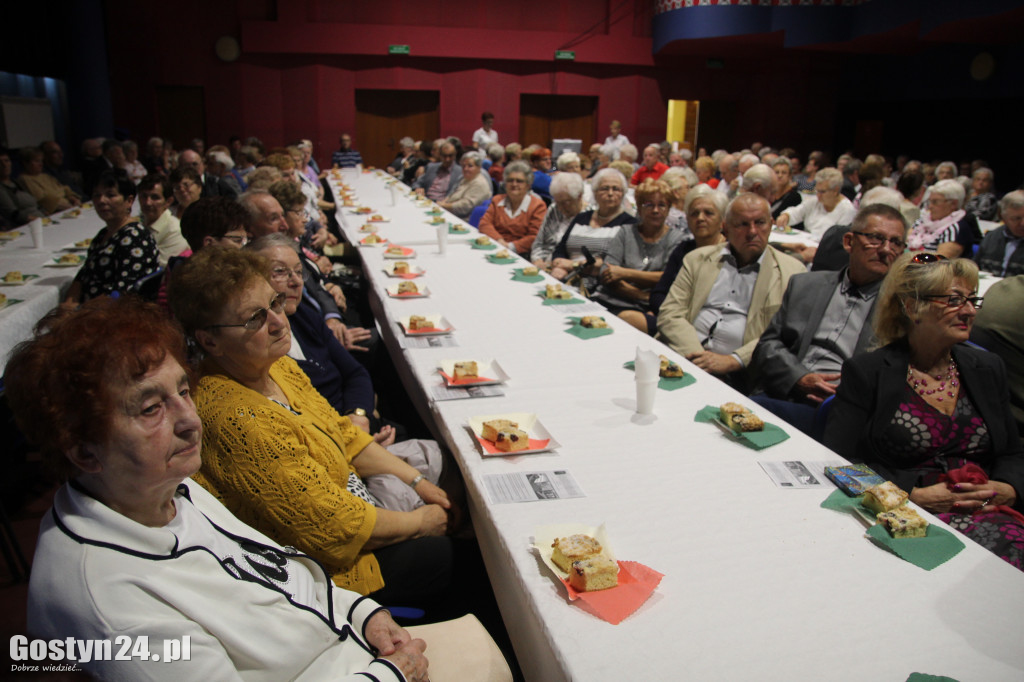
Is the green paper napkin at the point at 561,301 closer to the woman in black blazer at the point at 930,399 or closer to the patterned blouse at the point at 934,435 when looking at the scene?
the woman in black blazer at the point at 930,399

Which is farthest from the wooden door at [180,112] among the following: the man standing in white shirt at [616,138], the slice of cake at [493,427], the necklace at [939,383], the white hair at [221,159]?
the necklace at [939,383]

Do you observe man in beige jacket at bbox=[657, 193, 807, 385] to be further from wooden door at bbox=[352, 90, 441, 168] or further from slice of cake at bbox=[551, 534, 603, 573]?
wooden door at bbox=[352, 90, 441, 168]

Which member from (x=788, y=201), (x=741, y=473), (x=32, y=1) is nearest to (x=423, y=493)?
(x=741, y=473)

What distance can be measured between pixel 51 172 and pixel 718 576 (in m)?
10.1

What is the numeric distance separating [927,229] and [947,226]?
0.24m

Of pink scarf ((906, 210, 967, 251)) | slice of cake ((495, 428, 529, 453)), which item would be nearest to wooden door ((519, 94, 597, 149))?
pink scarf ((906, 210, 967, 251))

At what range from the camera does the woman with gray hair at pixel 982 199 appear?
7.68 meters

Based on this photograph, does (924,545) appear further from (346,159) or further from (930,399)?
(346,159)

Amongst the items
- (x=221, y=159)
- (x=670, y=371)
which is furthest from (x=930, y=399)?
(x=221, y=159)

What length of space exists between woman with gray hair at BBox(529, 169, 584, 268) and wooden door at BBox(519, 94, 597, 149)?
40.2ft

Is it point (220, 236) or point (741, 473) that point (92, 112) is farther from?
point (741, 473)

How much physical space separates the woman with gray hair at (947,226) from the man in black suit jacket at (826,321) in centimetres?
301

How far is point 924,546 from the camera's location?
1421mm

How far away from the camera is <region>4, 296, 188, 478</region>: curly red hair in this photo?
1.00 metres
